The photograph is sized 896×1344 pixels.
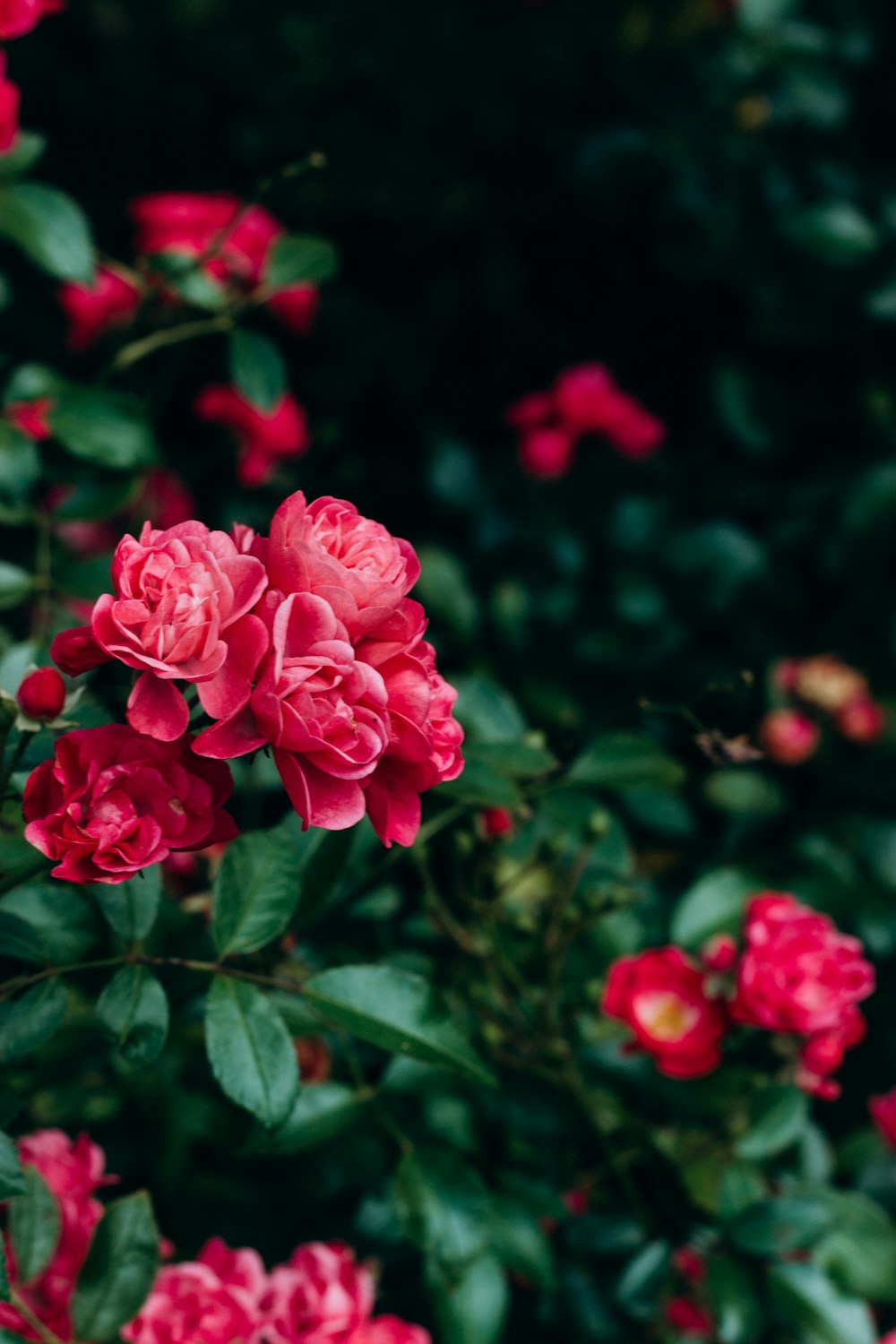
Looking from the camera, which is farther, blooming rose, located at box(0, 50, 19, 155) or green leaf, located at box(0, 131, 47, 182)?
green leaf, located at box(0, 131, 47, 182)

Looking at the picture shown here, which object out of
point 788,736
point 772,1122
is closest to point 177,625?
point 772,1122

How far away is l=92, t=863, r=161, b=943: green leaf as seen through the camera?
66 cm

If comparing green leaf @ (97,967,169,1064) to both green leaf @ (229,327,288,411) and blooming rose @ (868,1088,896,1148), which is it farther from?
blooming rose @ (868,1088,896,1148)

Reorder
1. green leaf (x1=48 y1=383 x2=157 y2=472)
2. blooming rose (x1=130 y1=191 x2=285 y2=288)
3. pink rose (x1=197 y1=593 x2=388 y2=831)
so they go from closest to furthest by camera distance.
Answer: pink rose (x1=197 y1=593 x2=388 y2=831)
green leaf (x1=48 y1=383 x2=157 y2=472)
blooming rose (x1=130 y1=191 x2=285 y2=288)

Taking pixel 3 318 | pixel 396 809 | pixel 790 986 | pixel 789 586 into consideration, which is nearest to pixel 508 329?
pixel 789 586

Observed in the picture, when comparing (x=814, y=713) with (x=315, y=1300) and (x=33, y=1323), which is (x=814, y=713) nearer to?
(x=315, y=1300)

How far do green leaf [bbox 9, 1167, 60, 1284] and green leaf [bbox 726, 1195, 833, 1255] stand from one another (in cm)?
55

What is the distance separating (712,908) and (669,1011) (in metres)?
0.19

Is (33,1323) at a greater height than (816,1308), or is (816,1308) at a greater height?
(33,1323)

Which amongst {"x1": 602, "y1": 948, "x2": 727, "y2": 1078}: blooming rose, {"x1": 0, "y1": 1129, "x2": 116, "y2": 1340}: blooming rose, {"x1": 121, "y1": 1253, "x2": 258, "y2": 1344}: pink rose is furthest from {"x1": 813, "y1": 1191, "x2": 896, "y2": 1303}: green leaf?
{"x1": 0, "y1": 1129, "x2": 116, "y2": 1340}: blooming rose

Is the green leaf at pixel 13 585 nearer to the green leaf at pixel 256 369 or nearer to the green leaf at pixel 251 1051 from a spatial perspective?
the green leaf at pixel 256 369

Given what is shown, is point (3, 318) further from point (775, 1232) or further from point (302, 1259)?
point (775, 1232)

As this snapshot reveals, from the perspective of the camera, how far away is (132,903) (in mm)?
672

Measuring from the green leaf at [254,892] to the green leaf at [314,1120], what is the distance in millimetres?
178
